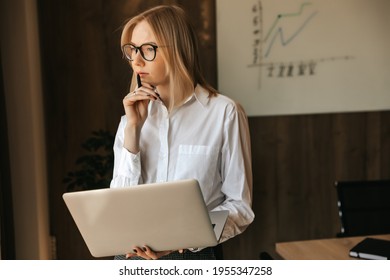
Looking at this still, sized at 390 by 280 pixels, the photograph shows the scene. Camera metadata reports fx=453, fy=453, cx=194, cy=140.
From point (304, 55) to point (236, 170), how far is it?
1.10 m

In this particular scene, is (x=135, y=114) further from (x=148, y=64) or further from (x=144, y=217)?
(x=144, y=217)

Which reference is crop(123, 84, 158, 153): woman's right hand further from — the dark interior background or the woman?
the dark interior background

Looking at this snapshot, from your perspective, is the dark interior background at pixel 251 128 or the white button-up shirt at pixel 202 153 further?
the dark interior background at pixel 251 128

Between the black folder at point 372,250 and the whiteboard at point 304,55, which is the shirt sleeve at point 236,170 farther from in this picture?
the whiteboard at point 304,55

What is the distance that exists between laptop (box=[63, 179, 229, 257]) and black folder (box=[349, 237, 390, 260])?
564 millimetres

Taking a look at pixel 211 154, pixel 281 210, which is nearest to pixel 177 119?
pixel 211 154

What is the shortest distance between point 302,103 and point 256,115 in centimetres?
20

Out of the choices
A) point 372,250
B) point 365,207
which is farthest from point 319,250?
point 365,207

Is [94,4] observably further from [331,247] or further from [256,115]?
[331,247]

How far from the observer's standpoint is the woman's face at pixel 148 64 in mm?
909

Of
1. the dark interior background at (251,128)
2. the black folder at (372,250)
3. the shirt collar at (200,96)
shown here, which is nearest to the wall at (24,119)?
the dark interior background at (251,128)

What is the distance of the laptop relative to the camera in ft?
2.52

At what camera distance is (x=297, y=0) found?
6.01 feet

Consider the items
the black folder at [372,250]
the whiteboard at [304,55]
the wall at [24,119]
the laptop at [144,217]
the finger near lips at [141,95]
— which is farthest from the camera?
the whiteboard at [304,55]
